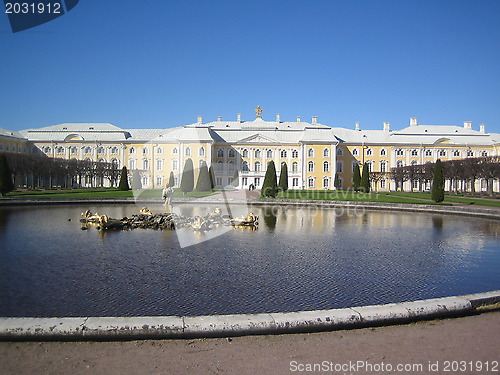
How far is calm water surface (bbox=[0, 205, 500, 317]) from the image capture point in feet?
19.0

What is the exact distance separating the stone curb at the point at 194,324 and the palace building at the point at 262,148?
164 ft

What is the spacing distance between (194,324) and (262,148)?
53054 millimetres

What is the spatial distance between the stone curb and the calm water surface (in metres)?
1.05

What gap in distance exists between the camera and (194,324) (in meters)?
4.21

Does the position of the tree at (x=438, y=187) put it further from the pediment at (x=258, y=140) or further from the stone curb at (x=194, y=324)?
the pediment at (x=258, y=140)

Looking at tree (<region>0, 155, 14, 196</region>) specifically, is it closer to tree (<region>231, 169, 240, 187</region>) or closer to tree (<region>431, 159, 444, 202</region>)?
tree (<region>431, 159, 444, 202</region>)

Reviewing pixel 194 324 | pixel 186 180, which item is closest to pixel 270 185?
pixel 186 180

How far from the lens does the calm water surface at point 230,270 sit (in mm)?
5777

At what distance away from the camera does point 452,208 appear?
21.8 m

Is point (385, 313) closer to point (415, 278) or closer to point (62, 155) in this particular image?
point (415, 278)

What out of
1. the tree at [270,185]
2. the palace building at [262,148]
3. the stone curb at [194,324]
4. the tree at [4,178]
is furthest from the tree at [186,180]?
the stone curb at [194,324]

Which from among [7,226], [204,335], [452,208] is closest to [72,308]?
[204,335]

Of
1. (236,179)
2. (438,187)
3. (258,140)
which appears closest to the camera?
(438,187)

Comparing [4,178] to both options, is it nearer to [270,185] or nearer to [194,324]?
[270,185]
